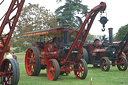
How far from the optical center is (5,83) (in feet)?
22.7

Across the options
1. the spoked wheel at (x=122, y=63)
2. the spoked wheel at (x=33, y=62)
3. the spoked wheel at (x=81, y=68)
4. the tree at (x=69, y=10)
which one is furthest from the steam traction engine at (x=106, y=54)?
the tree at (x=69, y=10)

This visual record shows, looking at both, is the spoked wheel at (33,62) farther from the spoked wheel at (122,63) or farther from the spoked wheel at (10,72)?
the spoked wheel at (122,63)

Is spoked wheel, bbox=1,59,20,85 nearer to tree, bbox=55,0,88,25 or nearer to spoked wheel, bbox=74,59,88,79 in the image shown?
spoked wheel, bbox=74,59,88,79

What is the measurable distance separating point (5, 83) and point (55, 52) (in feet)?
11.0

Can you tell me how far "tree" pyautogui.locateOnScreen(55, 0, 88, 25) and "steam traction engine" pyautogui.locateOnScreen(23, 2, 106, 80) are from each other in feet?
62.9

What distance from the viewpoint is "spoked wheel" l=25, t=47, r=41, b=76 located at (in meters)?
10.7

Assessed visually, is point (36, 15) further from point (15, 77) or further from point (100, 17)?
point (15, 77)

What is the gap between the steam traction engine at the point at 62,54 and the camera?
915 cm

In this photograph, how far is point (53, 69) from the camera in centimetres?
940

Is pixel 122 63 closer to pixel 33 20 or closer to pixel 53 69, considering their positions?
pixel 53 69

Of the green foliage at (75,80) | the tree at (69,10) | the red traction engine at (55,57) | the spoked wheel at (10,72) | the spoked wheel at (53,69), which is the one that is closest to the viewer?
the spoked wheel at (10,72)

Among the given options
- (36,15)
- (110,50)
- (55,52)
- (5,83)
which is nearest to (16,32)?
(36,15)

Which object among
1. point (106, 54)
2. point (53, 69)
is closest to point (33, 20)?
point (106, 54)

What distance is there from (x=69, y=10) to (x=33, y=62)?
2078 cm
